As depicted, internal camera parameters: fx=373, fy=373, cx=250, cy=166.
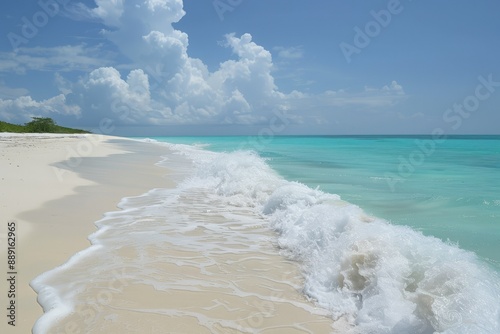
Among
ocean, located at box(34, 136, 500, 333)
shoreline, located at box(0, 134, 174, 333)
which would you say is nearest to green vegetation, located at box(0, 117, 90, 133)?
shoreline, located at box(0, 134, 174, 333)

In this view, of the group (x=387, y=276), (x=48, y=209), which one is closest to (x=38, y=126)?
(x=48, y=209)

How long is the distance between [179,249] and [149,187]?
24.6 ft

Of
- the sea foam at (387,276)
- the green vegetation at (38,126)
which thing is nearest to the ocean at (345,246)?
the sea foam at (387,276)

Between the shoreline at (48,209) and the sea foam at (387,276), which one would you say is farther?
the shoreline at (48,209)

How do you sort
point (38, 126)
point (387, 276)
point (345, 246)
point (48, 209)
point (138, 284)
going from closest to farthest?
point (387, 276) < point (138, 284) < point (345, 246) < point (48, 209) < point (38, 126)

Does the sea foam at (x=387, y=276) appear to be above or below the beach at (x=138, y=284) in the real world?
above

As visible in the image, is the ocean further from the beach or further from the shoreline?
the shoreline

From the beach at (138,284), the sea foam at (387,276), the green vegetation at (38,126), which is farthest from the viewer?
the green vegetation at (38,126)

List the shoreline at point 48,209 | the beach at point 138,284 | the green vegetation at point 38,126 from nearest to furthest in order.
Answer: the beach at point 138,284 → the shoreline at point 48,209 → the green vegetation at point 38,126

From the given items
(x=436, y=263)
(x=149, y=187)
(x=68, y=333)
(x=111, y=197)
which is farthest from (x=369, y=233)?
(x=149, y=187)

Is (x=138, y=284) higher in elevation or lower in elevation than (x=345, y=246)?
lower

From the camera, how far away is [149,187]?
13992 millimetres

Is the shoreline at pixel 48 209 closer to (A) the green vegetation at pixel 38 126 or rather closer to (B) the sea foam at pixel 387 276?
(B) the sea foam at pixel 387 276

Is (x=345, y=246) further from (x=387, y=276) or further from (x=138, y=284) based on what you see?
(x=138, y=284)
